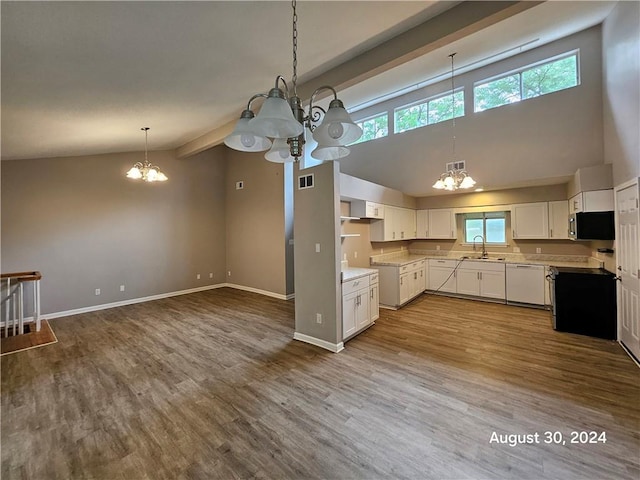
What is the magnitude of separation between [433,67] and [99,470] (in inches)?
255

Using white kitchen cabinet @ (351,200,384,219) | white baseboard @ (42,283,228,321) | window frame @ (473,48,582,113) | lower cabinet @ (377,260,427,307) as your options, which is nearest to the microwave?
window frame @ (473,48,582,113)

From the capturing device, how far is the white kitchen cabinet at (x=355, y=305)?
3.57 meters

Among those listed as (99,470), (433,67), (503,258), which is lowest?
(99,470)

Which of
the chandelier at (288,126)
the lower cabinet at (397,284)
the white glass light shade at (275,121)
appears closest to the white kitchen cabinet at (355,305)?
the lower cabinet at (397,284)

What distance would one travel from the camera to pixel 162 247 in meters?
6.38

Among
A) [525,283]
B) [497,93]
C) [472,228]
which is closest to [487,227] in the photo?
[472,228]

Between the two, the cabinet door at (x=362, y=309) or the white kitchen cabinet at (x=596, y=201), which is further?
the cabinet door at (x=362, y=309)

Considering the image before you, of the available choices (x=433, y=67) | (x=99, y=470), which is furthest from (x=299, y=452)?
(x=433, y=67)

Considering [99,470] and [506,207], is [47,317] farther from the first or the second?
[506,207]

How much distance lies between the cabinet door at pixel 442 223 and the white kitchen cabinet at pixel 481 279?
854mm

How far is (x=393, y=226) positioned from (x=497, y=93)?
9.88 feet

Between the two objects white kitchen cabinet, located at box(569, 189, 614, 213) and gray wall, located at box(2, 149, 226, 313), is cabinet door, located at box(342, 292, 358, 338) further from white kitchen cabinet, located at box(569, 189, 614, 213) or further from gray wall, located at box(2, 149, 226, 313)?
gray wall, located at box(2, 149, 226, 313)

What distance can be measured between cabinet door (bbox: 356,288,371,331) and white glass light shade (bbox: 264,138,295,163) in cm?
243

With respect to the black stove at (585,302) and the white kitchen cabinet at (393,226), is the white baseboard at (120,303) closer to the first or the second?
the white kitchen cabinet at (393,226)
